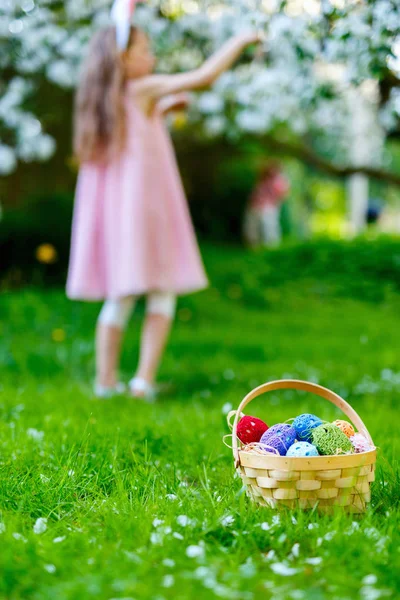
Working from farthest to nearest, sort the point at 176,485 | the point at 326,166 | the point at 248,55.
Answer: the point at 326,166 → the point at 248,55 → the point at 176,485

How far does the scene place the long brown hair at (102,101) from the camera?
3.89 meters

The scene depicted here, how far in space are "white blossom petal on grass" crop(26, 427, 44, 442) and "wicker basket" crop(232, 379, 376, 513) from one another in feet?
3.18

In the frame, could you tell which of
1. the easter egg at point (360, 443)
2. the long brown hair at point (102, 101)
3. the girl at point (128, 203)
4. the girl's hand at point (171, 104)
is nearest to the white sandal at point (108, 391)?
the girl at point (128, 203)

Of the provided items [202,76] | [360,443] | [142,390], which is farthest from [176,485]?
[202,76]

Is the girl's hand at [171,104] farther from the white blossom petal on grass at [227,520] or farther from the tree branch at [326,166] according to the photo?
the tree branch at [326,166]

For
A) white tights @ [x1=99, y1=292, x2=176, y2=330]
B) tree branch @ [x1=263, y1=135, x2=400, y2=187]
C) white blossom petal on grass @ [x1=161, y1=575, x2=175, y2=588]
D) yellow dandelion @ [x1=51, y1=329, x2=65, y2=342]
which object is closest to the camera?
white blossom petal on grass @ [x1=161, y1=575, x2=175, y2=588]

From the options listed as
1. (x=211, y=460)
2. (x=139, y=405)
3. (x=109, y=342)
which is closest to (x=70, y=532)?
(x=211, y=460)

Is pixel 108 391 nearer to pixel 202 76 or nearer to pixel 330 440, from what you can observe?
pixel 202 76

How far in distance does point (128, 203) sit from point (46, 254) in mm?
3748

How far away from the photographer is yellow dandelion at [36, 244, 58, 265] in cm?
749

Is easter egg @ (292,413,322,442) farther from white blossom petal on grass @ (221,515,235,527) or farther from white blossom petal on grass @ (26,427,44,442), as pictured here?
white blossom petal on grass @ (26,427,44,442)

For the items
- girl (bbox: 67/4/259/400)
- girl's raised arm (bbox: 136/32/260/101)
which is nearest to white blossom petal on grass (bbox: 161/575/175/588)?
girl (bbox: 67/4/259/400)

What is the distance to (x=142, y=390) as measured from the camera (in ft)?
12.8

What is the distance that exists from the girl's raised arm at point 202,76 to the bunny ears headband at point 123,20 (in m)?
0.21
